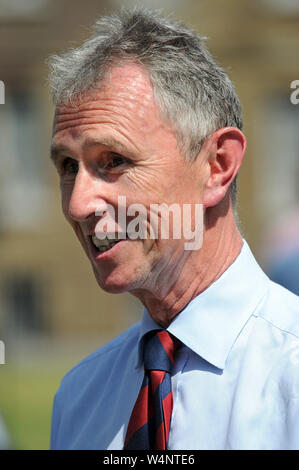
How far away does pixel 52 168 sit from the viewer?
17172mm

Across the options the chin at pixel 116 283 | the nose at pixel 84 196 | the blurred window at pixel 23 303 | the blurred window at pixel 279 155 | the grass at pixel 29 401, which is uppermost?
the blurred window at pixel 279 155

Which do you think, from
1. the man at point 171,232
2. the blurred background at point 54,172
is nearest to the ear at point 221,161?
the man at point 171,232

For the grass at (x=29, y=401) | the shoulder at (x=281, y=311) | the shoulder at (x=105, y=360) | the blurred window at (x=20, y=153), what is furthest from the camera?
the blurred window at (x=20, y=153)

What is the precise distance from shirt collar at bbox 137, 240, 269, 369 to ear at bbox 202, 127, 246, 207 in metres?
0.23

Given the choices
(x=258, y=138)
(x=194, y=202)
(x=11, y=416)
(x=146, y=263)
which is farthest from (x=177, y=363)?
(x=258, y=138)

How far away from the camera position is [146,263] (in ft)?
7.90

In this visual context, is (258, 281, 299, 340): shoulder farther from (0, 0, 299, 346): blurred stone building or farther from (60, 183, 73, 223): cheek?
(0, 0, 299, 346): blurred stone building

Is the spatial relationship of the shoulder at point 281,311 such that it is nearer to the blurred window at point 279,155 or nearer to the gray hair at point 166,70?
the gray hair at point 166,70

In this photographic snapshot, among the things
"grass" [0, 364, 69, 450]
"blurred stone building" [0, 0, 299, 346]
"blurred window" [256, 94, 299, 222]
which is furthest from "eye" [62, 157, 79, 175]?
"blurred window" [256, 94, 299, 222]

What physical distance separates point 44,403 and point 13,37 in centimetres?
891

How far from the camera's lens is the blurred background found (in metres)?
16.8

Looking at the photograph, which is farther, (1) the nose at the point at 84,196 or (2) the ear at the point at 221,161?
(2) the ear at the point at 221,161

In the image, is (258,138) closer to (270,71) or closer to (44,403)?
(270,71)

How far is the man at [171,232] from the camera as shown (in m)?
2.26
